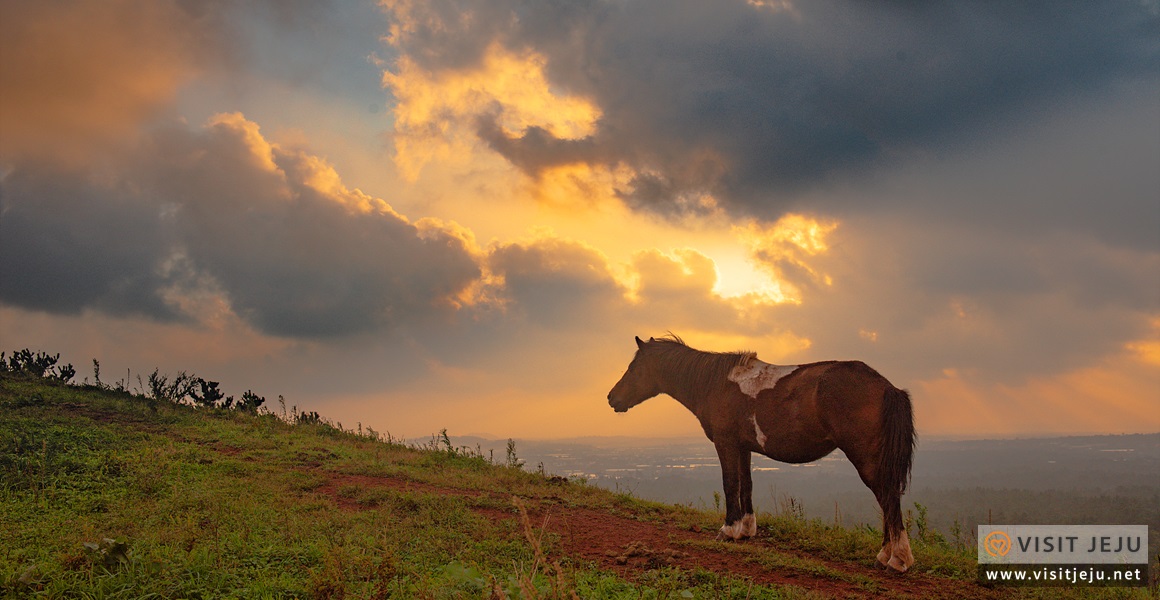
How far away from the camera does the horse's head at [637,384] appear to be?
12547 mm

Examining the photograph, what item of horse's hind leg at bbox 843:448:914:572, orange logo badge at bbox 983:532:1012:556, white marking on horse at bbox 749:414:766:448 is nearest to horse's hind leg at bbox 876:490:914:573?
horse's hind leg at bbox 843:448:914:572

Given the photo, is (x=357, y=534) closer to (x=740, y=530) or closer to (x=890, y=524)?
(x=740, y=530)

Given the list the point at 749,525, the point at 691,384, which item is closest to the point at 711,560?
the point at 749,525

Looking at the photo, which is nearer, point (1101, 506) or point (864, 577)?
point (864, 577)

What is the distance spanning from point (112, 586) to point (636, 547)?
208 inches

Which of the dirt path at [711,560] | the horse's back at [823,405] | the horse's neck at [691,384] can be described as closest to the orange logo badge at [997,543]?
the dirt path at [711,560]

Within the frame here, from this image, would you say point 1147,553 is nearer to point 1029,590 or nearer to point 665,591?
point 1029,590

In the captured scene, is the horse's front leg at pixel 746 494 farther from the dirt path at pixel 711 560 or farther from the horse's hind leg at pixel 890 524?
the horse's hind leg at pixel 890 524

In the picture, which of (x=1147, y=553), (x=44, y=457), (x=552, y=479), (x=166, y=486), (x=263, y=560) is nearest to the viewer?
(x=263, y=560)

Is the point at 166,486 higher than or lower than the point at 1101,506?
higher

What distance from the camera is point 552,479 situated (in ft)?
48.6

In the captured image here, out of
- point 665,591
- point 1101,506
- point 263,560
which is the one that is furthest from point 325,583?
point 1101,506

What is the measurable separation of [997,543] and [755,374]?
3701 mm

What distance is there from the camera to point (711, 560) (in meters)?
8.12
